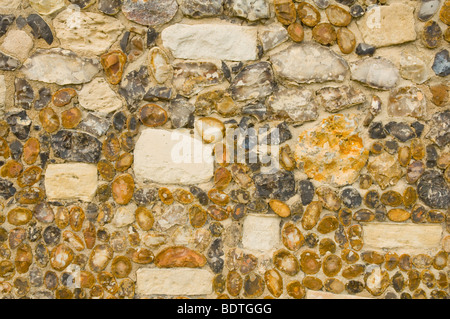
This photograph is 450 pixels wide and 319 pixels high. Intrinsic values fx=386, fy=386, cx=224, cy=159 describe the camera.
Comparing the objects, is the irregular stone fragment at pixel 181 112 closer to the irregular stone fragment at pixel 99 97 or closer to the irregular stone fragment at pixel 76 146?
the irregular stone fragment at pixel 99 97

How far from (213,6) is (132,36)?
1.09 feet

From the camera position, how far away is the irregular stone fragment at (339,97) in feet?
4.82

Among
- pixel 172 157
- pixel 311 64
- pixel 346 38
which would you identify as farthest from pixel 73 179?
pixel 346 38

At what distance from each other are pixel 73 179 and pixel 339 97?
109cm

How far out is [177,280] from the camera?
157 cm

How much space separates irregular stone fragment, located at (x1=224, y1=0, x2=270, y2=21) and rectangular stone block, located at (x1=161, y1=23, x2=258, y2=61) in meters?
0.04

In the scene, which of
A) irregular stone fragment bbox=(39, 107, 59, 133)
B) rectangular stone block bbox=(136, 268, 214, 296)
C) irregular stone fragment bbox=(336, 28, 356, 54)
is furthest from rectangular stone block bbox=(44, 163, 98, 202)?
irregular stone fragment bbox=(336, 28, 356, 54)

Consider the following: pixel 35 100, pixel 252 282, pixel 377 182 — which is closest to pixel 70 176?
pixel 35 100

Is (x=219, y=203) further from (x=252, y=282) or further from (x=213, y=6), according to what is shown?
(x=213, y=6)

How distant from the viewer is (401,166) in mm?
1497

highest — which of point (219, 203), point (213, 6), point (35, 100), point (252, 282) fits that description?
point (213, 6)

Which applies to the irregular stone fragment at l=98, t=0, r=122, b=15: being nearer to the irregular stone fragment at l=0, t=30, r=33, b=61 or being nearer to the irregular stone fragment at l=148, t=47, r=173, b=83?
the irregular stone fragment at l=148, t=47, r=173, b=83

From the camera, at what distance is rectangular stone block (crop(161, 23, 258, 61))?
1.47 m

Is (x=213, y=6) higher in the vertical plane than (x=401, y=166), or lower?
higher
